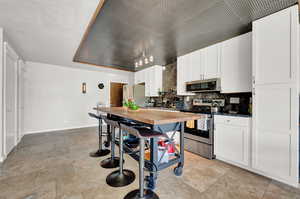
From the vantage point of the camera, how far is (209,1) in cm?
161

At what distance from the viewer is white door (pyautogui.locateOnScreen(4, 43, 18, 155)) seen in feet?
8.21

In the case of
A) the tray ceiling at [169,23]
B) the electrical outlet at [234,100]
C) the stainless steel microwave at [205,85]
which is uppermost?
the tray ceiling at [169,23]

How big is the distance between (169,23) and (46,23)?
2.05 metres

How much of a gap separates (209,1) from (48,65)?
518 centimetres

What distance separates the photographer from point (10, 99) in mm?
2717

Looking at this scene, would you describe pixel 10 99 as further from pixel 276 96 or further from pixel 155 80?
pixel 276 96

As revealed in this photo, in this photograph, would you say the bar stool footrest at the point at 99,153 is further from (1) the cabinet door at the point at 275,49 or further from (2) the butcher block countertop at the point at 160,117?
(1) the cabinet door at the point at 275,49

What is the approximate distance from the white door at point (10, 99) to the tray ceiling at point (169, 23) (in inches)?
55.2

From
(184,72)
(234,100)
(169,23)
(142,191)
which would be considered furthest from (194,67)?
(142,191)

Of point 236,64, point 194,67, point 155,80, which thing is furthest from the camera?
point 155,80

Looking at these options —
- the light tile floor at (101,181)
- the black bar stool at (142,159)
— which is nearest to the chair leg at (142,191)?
the black bar stool at (142,159)

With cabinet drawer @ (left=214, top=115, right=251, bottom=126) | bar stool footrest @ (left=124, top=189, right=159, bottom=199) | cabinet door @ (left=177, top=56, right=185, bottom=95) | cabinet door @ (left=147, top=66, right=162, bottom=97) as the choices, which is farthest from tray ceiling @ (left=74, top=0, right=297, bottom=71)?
bar stool footrest @ (left=124, top=189, right=159, bottom=199)

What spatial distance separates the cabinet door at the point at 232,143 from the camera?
2.03 m

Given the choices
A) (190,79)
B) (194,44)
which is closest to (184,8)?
(194,44)
